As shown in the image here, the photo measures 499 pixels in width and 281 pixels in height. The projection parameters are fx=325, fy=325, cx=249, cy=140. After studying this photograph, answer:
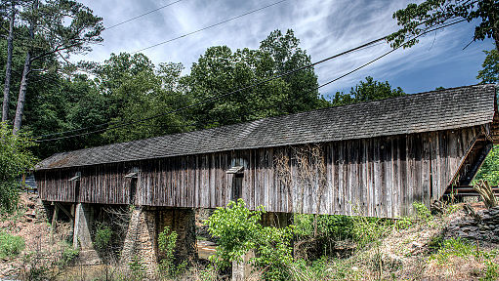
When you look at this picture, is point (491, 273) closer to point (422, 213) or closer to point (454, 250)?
point (454, 250)

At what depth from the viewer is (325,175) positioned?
9422 mm

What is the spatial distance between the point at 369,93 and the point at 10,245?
31867 millimetres

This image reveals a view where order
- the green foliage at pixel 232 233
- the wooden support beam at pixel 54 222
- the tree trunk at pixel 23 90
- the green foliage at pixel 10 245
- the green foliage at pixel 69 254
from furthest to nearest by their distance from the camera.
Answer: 1. the tree trunk at pixel 23 90
2. the wooden support beam at pixel 54 222
3. the green foliage at pixel 69 254
4. the green foliage at pixel 10 245
5. the green foliage at pixel 232 233

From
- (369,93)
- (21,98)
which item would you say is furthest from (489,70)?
(21,98)

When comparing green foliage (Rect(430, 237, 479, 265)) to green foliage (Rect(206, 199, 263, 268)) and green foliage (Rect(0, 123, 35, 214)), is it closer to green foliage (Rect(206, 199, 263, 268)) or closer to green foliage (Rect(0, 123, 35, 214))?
green foliage (Rect(206, 199, 263, 268))

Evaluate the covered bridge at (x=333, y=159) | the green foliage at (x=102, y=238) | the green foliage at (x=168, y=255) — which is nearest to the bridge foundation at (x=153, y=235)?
the green foliage at (x=168, y=255)

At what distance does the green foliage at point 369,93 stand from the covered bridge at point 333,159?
2353 cm

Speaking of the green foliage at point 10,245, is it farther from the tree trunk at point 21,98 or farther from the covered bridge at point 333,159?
the tree trunk at point 21,98

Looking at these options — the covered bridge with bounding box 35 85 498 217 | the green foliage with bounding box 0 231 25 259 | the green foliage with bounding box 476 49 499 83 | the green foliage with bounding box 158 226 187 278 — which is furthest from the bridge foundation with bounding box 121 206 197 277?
the green foliage with bounding box 476 49 499 83

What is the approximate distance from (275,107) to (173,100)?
9.37 metres

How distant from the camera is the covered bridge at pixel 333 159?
25.6 feet

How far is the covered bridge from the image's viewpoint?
25.6ft

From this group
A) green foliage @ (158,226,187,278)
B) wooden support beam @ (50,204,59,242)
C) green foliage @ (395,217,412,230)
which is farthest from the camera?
wooden support beam @ (50,204,59,242)

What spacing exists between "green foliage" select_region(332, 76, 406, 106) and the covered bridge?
77.2 ft
